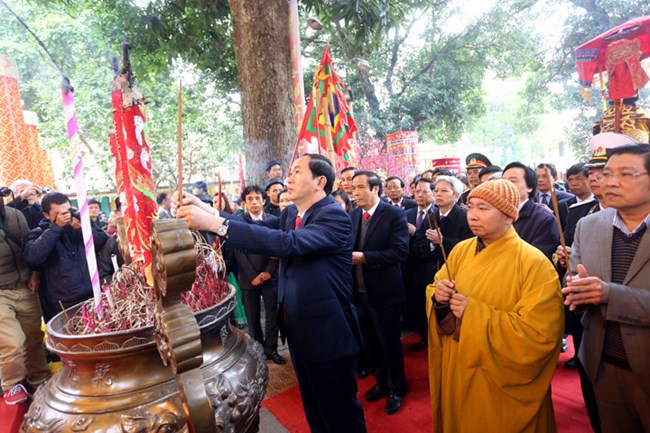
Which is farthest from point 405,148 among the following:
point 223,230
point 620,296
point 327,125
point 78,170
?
point 78,170

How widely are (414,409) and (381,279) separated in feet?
3.10

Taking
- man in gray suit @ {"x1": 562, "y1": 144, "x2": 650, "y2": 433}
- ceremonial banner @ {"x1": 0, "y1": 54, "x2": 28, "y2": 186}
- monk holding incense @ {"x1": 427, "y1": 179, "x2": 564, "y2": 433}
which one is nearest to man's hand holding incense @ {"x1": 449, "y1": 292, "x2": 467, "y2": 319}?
monk holding incense @ {"x1": 427, "y1": 179, "x2": 564, "y2": 433}

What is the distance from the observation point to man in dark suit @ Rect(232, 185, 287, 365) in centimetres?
360

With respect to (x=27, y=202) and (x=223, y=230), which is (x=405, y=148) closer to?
(x=27, y=202)

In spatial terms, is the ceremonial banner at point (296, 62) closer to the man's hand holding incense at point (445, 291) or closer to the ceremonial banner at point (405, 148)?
the man's hand holding incense at point (445, 291)

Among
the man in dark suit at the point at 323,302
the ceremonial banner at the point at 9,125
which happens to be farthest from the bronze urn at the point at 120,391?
the ceremonial banner at the point at 9,125

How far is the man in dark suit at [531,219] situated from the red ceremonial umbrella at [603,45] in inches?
207

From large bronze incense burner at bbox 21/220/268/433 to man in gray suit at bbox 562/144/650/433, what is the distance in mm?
1399

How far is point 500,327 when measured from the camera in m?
1.72

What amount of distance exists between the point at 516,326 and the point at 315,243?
0.97m

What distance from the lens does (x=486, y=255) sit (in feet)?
6.26

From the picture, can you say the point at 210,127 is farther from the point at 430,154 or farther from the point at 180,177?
the point at 430,154

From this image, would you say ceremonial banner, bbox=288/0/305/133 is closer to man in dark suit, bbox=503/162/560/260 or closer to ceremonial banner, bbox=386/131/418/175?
man in dark suit, bbox=503/162/560/260

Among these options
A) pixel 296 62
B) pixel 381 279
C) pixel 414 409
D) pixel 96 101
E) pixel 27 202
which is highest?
pixel 96 101
